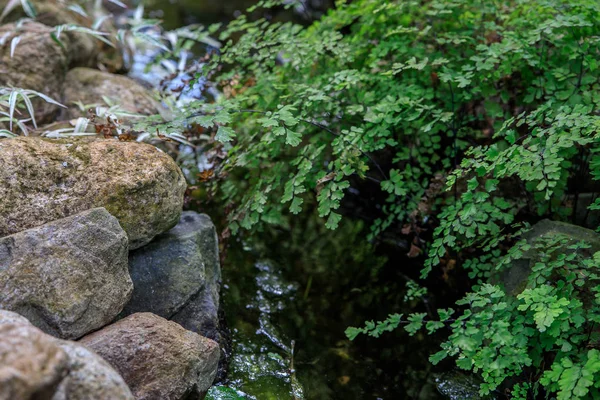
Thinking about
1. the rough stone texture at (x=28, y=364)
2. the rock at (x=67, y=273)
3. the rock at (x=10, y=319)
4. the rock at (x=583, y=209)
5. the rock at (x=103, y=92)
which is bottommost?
the rock at (x=583, y=209)

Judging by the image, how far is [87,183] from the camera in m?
2.68

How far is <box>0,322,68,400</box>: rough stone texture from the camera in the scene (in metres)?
1.56

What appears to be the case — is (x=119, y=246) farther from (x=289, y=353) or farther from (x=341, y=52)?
(x=341, y=52)

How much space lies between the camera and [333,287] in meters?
4.04

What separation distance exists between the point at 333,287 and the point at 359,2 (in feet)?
6.83

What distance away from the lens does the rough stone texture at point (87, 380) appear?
179 centimetres

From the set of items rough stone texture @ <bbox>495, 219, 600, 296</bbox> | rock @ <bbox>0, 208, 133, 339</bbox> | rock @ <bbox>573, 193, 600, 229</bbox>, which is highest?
rock @ <bbox>0, 208, 133, 339</bbox>

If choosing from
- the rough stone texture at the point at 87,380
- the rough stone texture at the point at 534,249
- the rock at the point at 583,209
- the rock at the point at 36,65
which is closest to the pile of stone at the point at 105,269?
the rough stone texture at the point at 87,380

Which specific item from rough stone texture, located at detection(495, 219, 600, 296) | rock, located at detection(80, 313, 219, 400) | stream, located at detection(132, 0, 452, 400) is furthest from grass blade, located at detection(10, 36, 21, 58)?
rough stone texture, located at detection(495, 219, 600, 296)

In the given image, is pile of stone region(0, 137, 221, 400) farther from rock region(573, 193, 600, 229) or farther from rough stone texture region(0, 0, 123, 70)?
rock region(573, 193, 600, 229)

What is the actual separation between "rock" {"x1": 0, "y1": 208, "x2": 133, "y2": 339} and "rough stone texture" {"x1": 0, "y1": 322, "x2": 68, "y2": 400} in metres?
0.51

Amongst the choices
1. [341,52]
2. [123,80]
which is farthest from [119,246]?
[123,80]

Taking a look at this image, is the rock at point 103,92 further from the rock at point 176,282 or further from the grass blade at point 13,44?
the rock at point 176,282

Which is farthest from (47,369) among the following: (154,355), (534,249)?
(534,249)
